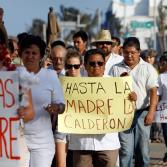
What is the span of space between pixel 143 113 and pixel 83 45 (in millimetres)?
2010

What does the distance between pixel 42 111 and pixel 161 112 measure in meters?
4.96

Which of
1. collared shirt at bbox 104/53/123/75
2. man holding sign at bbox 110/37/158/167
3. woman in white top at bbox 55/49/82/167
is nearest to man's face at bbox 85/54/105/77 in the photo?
woman in white top at bbox 55/49/82/167

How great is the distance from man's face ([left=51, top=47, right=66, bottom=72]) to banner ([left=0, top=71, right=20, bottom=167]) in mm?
2008

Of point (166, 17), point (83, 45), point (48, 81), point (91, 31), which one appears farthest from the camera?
point (91, 31)

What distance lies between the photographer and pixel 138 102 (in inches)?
329

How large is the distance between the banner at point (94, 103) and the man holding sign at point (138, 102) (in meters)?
0.75

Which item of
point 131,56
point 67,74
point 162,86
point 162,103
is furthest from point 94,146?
point 162,103

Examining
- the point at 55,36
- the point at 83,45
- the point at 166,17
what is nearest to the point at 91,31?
the point at 166,17

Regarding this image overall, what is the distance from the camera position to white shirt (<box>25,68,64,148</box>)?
19.6ft

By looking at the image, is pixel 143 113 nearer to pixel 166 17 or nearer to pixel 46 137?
pixel 46 137

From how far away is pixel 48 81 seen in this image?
6102 millimetres

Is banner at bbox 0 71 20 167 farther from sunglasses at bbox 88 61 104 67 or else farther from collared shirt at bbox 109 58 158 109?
collared shirt at bbox 109 58 158 109

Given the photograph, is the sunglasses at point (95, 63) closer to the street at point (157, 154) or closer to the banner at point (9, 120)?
the banner at point (9, 120)

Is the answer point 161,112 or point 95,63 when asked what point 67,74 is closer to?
point 95,63
